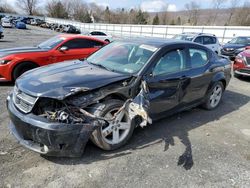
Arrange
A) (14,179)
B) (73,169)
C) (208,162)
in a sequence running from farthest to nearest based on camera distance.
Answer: (208,162) → (73,169) → (14,179)

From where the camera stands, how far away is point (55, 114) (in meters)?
2.88

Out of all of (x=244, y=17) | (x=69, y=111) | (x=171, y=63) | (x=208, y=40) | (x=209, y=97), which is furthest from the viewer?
(x=244, y=17)

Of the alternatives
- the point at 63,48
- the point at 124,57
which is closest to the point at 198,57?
the point at 124,57

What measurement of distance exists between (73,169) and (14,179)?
0.69m

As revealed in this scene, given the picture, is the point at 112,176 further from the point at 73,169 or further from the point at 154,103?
the point at 154,103

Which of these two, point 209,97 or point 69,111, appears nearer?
point 69,111

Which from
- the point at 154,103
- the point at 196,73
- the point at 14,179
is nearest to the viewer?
the point at 14,179

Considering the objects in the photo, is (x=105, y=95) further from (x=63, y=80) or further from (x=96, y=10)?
(x=96, y=10)

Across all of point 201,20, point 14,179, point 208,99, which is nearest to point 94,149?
point 14,179

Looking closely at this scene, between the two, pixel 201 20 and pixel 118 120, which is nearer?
pixel 118 120

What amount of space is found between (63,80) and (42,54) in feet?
13.6

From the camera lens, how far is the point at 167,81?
390cm

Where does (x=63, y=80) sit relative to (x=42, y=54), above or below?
above

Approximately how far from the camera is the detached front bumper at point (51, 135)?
2.81 meters
